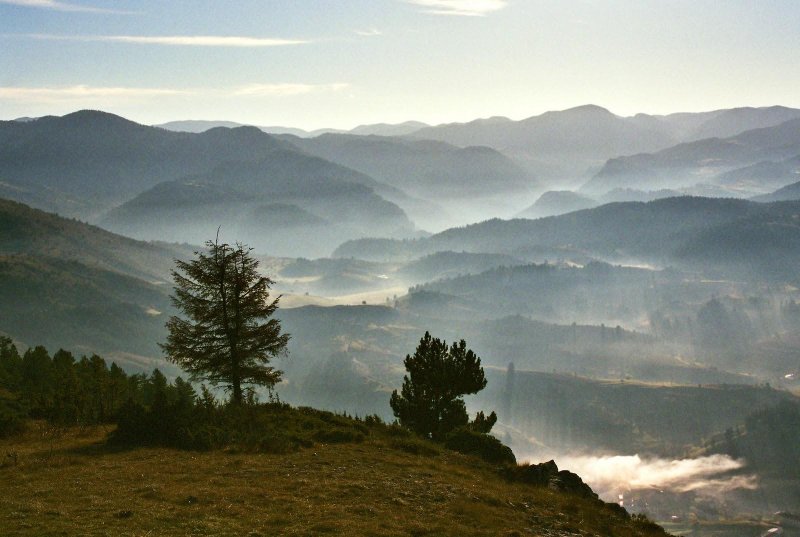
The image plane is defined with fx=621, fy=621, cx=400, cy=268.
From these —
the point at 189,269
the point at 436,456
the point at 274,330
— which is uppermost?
the point at 189,269

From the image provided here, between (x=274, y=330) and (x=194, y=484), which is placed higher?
(x=274, y=330)

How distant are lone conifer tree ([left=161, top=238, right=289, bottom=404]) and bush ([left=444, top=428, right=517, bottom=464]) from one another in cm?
1385

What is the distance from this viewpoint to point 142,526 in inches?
792

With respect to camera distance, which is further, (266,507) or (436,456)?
(436,456)

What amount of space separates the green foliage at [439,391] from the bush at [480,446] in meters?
12.6

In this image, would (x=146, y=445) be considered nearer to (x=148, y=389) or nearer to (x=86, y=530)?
(x=86, y=530)

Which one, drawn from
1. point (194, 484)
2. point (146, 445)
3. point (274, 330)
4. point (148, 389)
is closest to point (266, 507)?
point (194, 484)

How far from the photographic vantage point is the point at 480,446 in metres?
38.3

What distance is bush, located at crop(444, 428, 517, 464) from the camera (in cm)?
3647

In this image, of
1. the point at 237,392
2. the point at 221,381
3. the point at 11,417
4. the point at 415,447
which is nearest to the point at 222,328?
the point at 237,392

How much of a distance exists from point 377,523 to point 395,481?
18.7 ft

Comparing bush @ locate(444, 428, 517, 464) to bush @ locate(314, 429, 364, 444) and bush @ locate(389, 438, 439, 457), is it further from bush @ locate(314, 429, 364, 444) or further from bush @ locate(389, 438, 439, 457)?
bush @ locate(314, 429, 364, 444)

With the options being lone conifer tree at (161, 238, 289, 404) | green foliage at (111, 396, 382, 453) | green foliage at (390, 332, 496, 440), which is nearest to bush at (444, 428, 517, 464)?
green foliage at (111, 396, 382, 453)

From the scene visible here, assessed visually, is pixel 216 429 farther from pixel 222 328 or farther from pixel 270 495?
pixel 222 328
